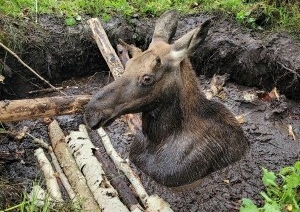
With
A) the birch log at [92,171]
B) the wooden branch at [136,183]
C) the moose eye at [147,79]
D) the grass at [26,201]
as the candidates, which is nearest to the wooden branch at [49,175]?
the grass at [26,201]

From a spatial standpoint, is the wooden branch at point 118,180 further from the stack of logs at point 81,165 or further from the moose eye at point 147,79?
the moose eye at point 147,79

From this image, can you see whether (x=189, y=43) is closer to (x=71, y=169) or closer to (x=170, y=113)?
(x=170, y=113)

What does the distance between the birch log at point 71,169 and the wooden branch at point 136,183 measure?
1.48 ft

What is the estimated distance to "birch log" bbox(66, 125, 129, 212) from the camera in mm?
4745

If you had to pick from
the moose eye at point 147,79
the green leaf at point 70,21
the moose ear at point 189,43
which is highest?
the moose ear at point 189,43

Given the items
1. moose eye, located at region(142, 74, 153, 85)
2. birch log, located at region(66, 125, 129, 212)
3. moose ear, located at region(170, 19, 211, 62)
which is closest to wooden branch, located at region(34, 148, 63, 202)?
birch log, located at region(66, 125, 129, 212)

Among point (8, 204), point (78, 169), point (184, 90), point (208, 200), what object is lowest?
point (208, 200)

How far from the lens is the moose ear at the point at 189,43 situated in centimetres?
427

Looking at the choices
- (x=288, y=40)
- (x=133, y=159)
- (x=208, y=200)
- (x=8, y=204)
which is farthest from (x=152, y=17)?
(x=8, y=204)

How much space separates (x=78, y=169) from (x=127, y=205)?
0.84 m

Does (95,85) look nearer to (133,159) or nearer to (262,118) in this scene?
(133,159)

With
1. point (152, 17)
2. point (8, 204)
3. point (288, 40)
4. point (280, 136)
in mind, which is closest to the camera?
point (8, 204)

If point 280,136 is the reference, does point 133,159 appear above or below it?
above

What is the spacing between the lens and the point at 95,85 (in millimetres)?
7047
